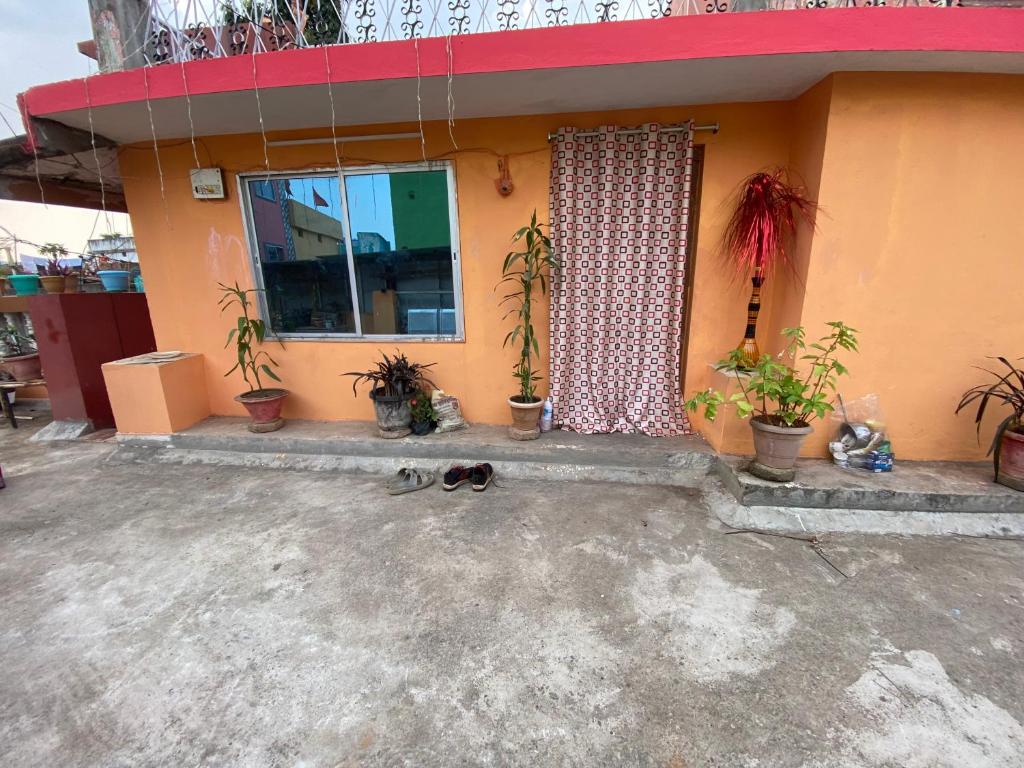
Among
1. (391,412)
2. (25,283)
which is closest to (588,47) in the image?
(391,412)

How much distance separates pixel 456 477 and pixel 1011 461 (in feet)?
10.6

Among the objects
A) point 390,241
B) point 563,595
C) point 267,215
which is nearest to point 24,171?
point 267,215

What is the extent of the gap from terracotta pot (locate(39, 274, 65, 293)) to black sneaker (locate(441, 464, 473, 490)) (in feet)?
14.4

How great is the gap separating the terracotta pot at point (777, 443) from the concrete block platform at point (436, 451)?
0.41 m

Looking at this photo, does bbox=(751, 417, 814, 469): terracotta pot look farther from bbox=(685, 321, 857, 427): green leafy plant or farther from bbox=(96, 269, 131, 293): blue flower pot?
bbox=(96, 269, 131, 293): blue flower pot

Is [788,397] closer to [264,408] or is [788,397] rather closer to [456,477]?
[456,477]

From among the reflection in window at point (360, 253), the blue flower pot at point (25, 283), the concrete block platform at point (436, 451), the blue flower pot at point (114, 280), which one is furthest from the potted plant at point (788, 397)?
the blue flower pot at point (25, 283)

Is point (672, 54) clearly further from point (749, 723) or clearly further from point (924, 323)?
point (749, 723)

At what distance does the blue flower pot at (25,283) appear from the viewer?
167 inches

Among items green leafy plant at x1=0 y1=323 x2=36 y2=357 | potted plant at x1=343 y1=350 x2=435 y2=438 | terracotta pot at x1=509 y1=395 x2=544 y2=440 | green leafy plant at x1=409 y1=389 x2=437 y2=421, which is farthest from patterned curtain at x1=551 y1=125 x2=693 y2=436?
green leafy plant at x1=0 y1=323 x2=36 y2=357

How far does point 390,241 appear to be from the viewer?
3287 mm

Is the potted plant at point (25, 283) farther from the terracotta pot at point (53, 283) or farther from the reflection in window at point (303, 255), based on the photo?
the reflection in window at point (303, 255)

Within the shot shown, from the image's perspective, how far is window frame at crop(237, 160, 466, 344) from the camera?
10.2 feet

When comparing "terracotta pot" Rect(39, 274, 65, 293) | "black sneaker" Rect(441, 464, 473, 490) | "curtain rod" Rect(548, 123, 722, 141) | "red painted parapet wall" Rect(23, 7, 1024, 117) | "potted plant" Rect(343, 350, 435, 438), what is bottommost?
"black sneaker" Rect(441, 464, 473, 490)
